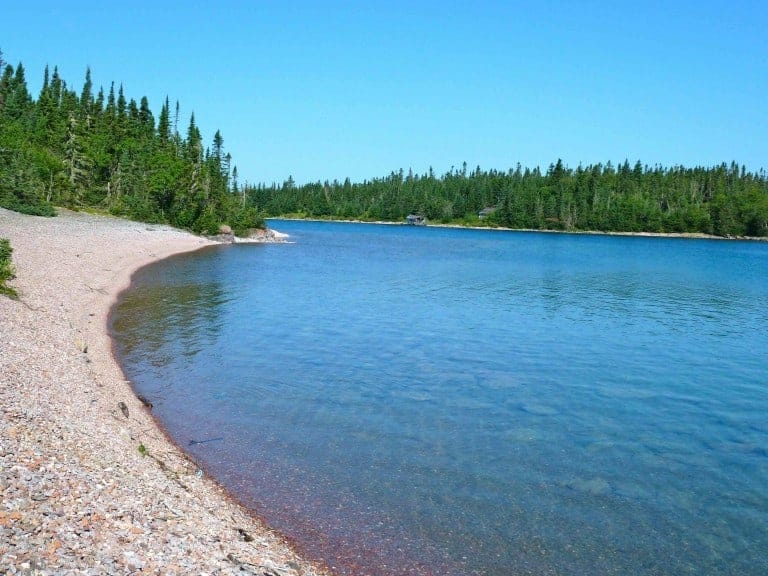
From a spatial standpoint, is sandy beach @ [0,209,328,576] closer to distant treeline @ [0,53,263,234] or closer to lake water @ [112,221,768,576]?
lake water @ [112,221,768,576]

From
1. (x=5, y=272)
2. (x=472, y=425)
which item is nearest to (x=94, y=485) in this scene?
(x=472, y=425)

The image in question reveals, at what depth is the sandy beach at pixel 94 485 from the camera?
838cm

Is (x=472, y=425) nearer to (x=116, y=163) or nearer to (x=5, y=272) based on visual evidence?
(x=5, y=272)

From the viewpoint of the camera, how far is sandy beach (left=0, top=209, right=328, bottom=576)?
8.38 m

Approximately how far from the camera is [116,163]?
104 metres

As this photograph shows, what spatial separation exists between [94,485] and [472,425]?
11.2 meters

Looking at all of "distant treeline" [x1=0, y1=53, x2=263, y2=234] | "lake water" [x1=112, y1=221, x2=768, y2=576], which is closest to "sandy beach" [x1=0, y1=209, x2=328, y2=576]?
"lake water" [x1=112, y1=221, x2=768, y2=576]

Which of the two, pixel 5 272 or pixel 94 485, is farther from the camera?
pixel 5 272

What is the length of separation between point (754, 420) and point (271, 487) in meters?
15.9

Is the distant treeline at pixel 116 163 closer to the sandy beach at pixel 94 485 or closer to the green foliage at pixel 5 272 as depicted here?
the green foliage at pixel 5 272

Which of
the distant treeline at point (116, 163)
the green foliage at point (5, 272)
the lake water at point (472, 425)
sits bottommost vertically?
the lake water at point (472, 425)

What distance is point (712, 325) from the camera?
126 ft

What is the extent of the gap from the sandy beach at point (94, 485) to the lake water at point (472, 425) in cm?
120

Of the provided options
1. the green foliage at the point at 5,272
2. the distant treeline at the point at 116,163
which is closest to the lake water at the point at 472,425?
the green foliage at the point at 5,272
